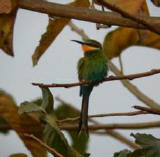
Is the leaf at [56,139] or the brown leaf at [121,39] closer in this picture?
the leaf at [56,139]

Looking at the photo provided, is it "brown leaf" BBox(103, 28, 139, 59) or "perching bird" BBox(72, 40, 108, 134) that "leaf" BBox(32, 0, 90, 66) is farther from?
"perching bird" BBox(72, 40, 108, 134)

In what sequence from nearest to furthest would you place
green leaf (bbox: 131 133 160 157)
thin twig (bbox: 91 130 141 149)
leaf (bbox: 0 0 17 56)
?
1. green leaf (bbox: 131 133 160 157)
2. leaf (bbox: 0 0 17 56)
3. thin twig (bbox: 91 130 141 149)

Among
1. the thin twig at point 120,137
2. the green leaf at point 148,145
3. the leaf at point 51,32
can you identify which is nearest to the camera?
the green leaf at point 148,145

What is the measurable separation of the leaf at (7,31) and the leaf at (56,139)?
0.69 feet

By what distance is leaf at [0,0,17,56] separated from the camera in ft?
4.14

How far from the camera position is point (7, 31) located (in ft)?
4.16

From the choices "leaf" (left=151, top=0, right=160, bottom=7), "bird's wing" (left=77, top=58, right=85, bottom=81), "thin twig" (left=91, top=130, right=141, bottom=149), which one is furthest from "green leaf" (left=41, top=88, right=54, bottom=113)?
"bird's wing" (left=77, top=58, right=85, bottom=81)

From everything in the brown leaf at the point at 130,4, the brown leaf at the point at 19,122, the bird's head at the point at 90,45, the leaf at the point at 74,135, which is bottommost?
the leaf at the point at 74,135

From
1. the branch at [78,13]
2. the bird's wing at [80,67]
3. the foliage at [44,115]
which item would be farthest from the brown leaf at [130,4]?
the bird's wing at [80,67]

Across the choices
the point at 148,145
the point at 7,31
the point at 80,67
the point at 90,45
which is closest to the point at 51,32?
the point at 7,31

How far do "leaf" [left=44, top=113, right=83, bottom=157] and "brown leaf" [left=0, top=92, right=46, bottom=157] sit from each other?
0.04 metres

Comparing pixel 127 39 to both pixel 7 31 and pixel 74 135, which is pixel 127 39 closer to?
pixel 74 135

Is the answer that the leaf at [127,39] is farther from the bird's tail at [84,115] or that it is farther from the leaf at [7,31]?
the leaf at [7,31]

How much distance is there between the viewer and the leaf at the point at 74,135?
4.83 ft
